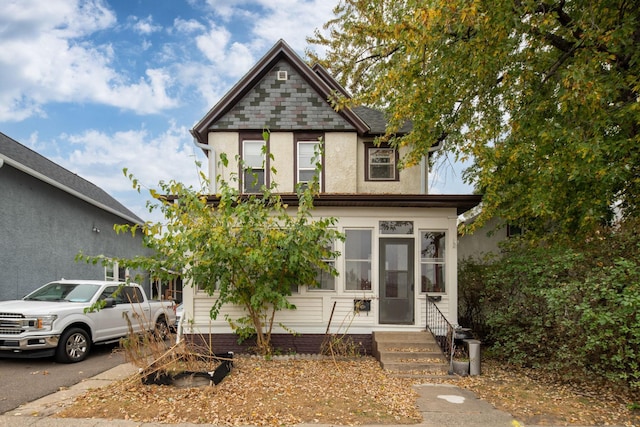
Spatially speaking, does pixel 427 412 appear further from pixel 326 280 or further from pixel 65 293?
pixel 65 293

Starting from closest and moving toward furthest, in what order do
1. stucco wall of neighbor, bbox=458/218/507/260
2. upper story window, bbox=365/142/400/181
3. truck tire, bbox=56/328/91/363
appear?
truck tire, bbox=56/328/91/363, upper story window, bbox=365/142/400/181, stucco wall of neighbor, bbox=458/218/507/260

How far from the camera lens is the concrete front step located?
728 centimetres

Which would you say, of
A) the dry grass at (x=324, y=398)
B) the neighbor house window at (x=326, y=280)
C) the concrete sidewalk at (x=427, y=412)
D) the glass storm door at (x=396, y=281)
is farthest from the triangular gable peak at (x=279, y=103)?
the concrete sidewalk at (x=427, y=412)

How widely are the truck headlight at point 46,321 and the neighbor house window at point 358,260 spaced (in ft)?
21.3

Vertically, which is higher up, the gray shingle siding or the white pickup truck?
the gray shingle siding

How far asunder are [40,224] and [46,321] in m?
5.70

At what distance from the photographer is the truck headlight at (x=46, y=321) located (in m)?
7.59

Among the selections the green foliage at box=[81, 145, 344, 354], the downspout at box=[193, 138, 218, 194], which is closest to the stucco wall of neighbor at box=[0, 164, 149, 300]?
the downspout at box=[193, 138, 218, 194]

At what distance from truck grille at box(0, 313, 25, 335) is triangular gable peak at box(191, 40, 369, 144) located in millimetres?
6132

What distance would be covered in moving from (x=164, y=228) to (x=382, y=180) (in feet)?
21.4

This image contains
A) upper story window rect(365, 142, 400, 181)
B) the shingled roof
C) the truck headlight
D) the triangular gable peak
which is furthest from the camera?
upper story window rect(365, 142, 400, 181)

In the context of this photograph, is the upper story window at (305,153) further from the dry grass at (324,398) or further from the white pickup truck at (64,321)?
the dry grass at (324,398)

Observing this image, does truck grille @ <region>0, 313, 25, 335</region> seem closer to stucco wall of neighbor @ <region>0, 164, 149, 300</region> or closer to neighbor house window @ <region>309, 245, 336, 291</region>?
stucco wall of neighbor @ <region>0, 164, 149, 300</region>

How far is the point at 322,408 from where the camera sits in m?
5.31
